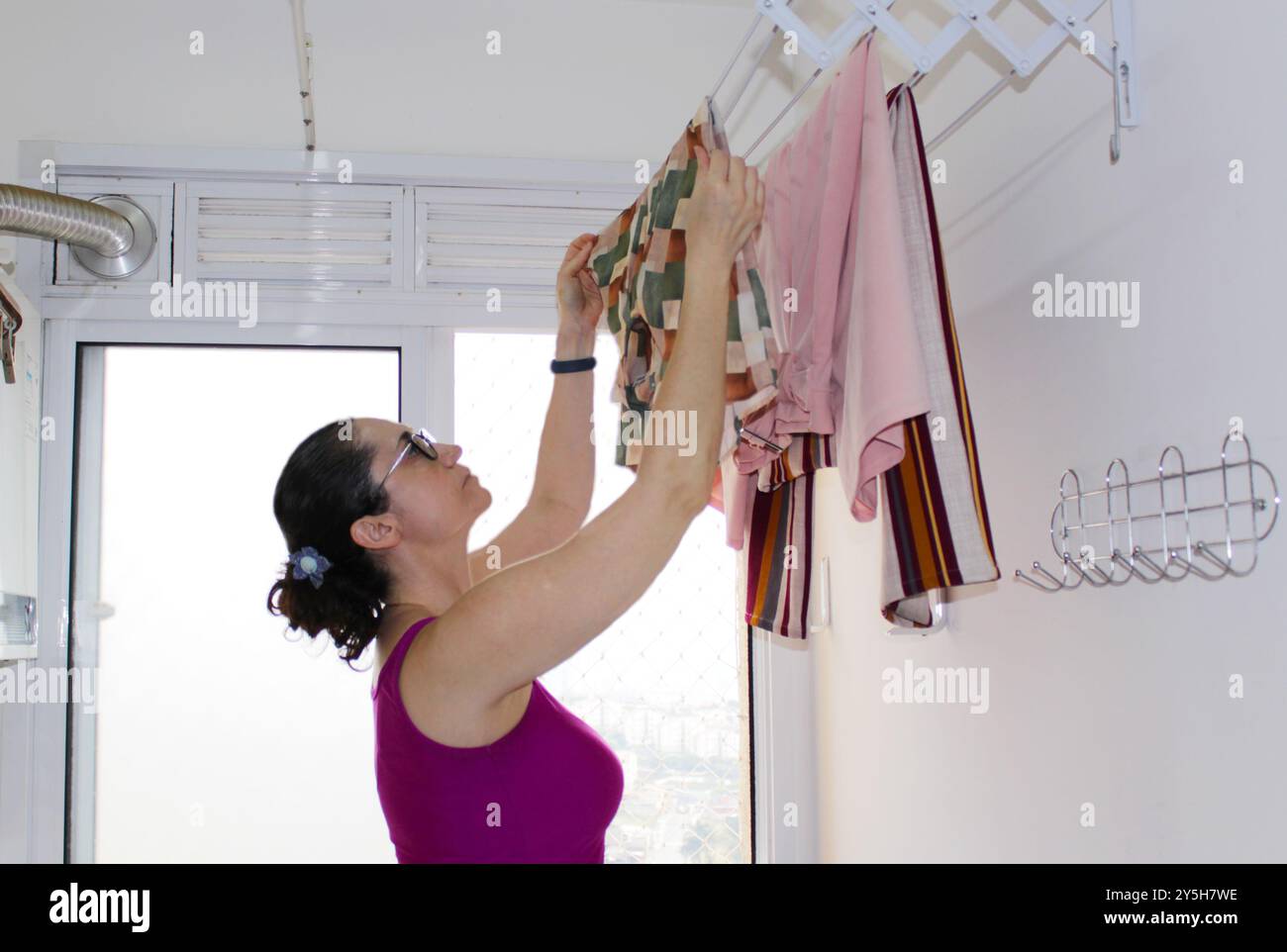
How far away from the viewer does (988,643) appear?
71.4 inches

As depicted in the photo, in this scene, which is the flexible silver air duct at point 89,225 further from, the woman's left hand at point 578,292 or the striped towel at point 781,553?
the striped towel at point 781,553

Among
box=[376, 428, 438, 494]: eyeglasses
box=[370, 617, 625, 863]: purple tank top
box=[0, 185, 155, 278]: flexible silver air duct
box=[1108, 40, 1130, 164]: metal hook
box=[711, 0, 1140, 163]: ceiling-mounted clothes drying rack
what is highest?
box=[0, 185, 155, 278]: flexible silver air duct

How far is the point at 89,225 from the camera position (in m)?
2.41

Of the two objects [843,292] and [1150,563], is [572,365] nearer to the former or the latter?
[843,292]

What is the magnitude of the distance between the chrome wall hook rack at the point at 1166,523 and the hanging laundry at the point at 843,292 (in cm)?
27

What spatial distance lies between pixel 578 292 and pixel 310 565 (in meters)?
0.58

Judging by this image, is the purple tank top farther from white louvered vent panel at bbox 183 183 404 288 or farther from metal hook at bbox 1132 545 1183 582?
white louvered vent panel at bbox 183 183 404 288

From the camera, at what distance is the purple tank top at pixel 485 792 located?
1311 millimetres

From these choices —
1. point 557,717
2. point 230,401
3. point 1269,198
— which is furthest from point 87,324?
point 1269,198

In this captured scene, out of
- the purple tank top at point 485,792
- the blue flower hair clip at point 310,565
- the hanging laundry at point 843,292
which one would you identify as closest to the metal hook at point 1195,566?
the hanging laundry at point 843,292

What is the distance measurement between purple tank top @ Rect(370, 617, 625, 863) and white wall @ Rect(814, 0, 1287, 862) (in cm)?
63

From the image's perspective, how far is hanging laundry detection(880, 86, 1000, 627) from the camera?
1276 mm

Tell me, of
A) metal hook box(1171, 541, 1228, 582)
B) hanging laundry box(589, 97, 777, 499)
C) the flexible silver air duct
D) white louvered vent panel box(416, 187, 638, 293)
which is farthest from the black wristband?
the flexible silver air duct
